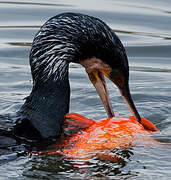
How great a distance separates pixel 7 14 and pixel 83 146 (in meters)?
7.66

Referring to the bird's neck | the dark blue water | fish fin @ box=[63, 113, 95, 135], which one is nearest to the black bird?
the bird's neck

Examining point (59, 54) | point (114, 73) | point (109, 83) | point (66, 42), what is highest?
point (66, 42)

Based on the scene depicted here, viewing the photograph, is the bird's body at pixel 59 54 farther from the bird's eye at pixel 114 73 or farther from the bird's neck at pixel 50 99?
the bird's eye at pixel 114 73

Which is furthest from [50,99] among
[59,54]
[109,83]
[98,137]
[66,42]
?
[109,83]

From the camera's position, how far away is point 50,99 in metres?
7.47

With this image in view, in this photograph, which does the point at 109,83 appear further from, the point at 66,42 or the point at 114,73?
the point at 66,42

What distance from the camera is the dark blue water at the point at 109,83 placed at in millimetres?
→ 6582

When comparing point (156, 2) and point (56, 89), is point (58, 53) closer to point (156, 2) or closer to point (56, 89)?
point (56, 89)

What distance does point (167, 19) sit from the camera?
13.9 m

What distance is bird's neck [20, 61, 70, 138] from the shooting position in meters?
7.36

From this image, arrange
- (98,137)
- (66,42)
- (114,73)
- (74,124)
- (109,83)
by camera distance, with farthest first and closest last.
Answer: (109,83) → (114,73) → (74,124) → (66,42) → (98,137)

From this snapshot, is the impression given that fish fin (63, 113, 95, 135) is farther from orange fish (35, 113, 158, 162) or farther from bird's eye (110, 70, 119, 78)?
bird's eye (110, 70, 119, 78)

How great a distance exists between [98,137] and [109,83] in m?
3.54

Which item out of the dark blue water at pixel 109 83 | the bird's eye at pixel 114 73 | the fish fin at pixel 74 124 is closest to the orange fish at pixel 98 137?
the fish fin at pixel 74 124
